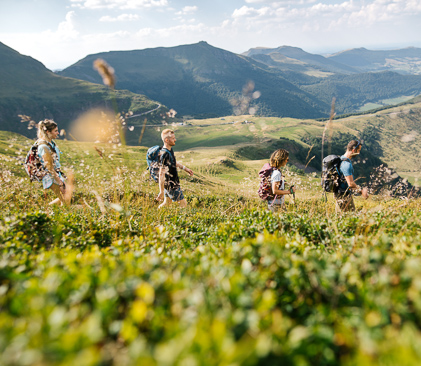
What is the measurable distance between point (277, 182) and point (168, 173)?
274cm

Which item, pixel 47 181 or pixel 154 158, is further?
pixel 154 158

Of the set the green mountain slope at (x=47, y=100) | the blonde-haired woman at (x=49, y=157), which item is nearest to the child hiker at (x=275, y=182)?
the blonde-haired woman at (x=49, y=157)

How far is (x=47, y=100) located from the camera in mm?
173000

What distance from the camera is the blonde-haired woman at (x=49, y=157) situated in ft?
21.1

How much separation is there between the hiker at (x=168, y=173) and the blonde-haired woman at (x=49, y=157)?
2.46 m

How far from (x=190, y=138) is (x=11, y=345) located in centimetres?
14445

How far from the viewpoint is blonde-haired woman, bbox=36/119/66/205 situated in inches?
253

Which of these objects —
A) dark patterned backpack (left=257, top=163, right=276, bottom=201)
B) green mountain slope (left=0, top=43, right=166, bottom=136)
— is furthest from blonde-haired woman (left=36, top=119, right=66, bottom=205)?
green mountain slope (left=0, top=43, right=166, bottom=136)

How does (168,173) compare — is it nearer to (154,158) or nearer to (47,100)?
(154,158)

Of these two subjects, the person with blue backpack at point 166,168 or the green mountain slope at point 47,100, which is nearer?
the person with blue backpack at point 166,168

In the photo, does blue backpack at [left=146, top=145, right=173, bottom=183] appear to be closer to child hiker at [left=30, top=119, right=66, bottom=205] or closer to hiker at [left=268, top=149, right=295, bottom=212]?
child hiker at [left=30, top=119, right=66, bottom=205]

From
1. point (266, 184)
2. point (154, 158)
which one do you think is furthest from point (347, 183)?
point (154, 158)

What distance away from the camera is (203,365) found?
1.30 m

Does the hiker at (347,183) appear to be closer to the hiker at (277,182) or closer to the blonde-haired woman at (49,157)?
the hiker at (277,182)
